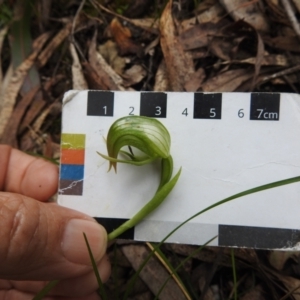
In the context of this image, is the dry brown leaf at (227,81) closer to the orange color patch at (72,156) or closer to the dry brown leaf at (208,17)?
the dry brown leaf at (208,17)

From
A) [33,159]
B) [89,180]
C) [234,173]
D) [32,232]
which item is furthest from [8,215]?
[234,173]

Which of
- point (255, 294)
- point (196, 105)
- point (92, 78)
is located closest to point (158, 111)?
point (196, 105)

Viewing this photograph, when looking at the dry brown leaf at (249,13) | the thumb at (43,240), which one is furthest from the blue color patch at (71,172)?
the dry brown leaf at (249,13)

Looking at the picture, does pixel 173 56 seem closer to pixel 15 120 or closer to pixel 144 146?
pixel 144 146

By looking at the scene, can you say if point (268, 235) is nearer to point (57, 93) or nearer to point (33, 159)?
point (33, 159)

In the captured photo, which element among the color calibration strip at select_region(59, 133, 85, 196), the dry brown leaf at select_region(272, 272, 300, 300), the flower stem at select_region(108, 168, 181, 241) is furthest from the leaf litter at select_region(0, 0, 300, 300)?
the color calibration strip at select_region(59, 133, 85, 196)
